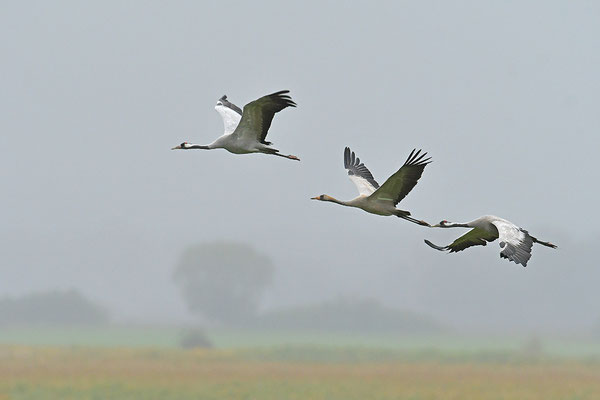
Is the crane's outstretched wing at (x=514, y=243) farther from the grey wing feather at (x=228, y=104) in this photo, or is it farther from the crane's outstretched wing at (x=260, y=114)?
the grey wing feather at (x=228, y=104)

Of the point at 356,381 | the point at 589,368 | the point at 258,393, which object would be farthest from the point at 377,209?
the point at 589,368

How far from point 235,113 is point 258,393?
39760 millimetres

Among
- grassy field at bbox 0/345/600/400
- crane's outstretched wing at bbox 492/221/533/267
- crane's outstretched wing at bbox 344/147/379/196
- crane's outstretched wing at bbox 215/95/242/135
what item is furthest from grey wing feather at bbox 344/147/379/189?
grassy field at bbox 0/345/600/400

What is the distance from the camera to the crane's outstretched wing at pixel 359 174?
19250 mm

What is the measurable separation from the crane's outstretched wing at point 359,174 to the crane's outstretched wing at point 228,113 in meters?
2.14

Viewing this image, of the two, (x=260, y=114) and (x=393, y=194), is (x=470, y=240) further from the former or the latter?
(x=260, y=114)

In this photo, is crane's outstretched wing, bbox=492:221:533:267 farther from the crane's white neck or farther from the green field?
the green field

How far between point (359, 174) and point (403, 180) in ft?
13.3

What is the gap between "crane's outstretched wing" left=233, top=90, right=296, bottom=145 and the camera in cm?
1703

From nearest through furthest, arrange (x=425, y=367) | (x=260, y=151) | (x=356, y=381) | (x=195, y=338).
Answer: (x=260, y=151)
(x=356, y=381)
(x=425, y=367)
(x=195, y=338)

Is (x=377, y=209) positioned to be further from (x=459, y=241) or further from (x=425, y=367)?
(x=425, y=367)

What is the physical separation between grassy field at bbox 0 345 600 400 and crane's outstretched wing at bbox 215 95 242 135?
3697cm

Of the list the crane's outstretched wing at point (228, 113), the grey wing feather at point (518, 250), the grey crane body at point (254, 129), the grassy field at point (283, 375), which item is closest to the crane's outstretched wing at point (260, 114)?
the grey crane body at point (254, 129)

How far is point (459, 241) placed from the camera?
701 inches
